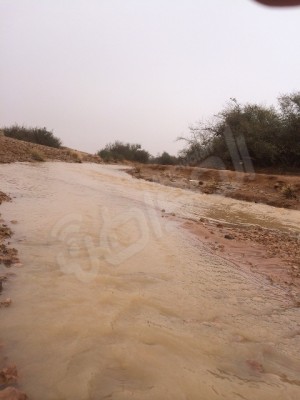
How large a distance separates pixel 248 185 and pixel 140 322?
9.51m

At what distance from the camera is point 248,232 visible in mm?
5332

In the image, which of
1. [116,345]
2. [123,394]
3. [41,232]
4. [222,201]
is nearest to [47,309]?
[116,345]

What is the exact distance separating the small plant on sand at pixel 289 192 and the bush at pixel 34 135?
64.4 ft

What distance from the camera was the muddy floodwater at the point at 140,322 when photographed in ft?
5.62

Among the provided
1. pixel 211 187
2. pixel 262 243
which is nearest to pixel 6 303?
pixel 262 243

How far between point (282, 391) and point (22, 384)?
1254mm

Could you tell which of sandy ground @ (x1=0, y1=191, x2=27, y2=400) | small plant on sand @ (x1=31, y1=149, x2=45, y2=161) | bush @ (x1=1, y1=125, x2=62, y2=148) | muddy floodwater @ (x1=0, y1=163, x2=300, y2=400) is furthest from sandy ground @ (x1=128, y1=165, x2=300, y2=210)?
bush @ (x1=1, y1=125, x2=62, y2=148)

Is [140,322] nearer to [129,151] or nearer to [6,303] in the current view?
[6,303]

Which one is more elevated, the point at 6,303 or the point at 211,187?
the point at 211,187

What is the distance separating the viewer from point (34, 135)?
25.4 meters

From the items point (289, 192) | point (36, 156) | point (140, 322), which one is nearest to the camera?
point (140, 322)

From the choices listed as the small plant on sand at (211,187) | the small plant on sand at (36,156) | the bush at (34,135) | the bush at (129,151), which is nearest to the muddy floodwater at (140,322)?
the small plant on sand at (211,187)

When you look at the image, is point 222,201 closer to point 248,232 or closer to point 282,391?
point 248,232

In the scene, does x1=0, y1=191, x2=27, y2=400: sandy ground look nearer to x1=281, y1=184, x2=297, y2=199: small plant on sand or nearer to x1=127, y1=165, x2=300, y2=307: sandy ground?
x1=127, y1=165, x2=300, y2=307: sandy ground
